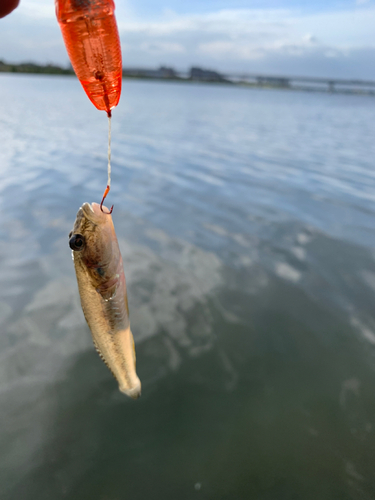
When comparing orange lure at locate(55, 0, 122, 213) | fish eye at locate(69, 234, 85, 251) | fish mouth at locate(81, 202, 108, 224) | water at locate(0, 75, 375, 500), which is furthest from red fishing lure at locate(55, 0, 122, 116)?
water at locate(0, 75, 375, 500)

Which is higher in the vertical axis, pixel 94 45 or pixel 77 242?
pixel 94 45

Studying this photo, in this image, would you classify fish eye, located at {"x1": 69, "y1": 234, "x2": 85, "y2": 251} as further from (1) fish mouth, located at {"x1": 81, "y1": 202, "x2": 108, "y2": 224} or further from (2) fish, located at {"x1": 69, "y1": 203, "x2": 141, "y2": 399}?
(1) fish mouth, located at {"x1": 81, "y1": 202, "x2": 108, "y2": 224}

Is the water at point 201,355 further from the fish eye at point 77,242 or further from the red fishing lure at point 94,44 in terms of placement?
the red fishing lure at point 94,44

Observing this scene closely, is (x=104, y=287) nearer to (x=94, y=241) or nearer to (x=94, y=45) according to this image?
(x=94, y=241)

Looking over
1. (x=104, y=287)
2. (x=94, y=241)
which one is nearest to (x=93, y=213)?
(x=94, y=241)

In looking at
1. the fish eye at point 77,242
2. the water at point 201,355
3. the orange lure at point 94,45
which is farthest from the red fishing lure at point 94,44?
the water at point 201,355

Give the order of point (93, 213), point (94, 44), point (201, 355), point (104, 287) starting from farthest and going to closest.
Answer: point (201, 355) < point (104, 287) < point (93, 213) < point (94, 44)
